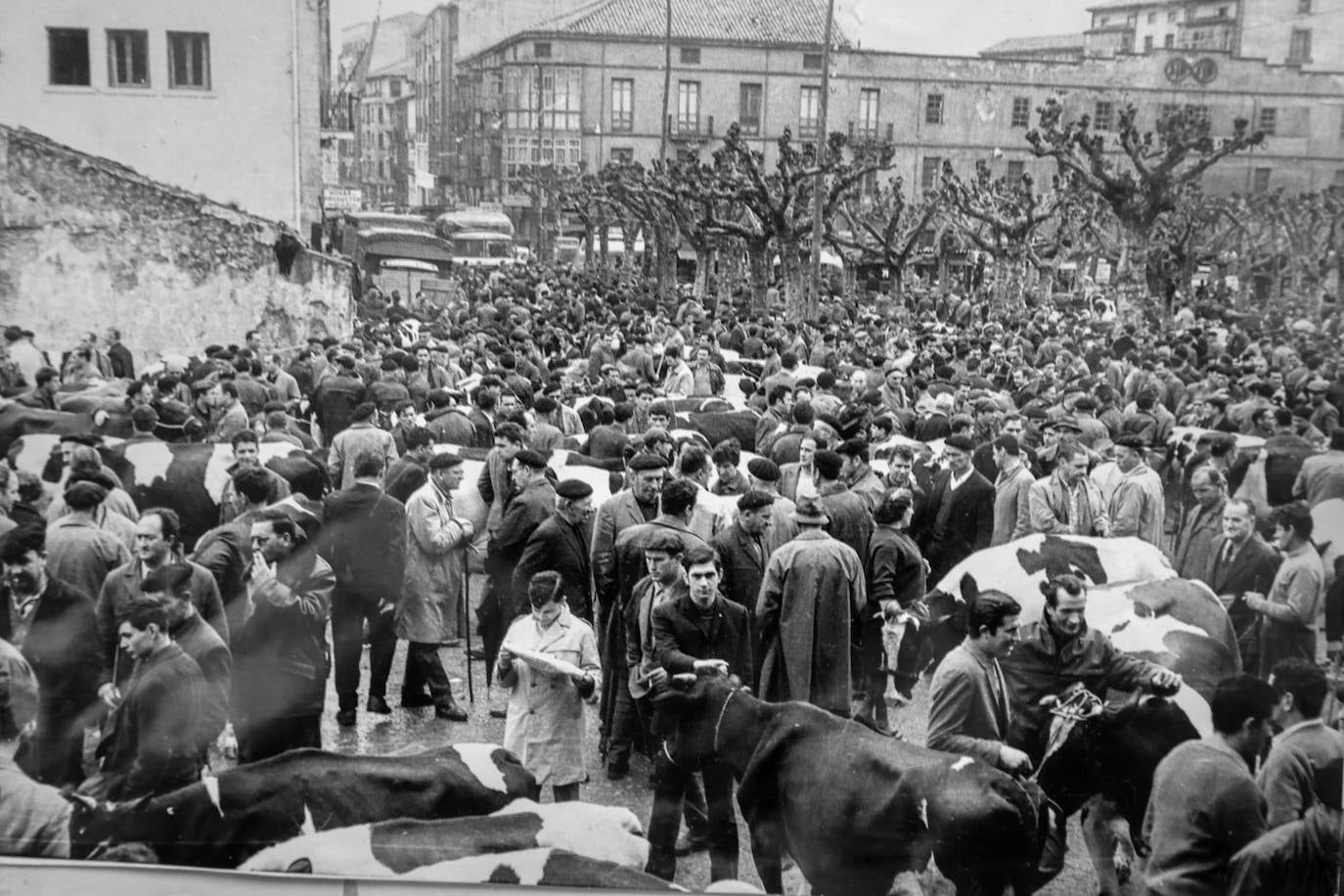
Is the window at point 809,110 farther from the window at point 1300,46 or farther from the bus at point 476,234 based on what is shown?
the window at point 1300,46

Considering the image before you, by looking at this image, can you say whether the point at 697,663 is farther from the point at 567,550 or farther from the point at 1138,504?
the point at 1138,504

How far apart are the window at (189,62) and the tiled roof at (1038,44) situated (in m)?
3.67

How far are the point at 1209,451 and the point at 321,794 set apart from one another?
4554mm

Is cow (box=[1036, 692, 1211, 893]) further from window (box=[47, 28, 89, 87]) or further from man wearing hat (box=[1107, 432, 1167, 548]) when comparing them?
window (box=[47, 28, 89, 87])

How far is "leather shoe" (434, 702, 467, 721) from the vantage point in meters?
5.84

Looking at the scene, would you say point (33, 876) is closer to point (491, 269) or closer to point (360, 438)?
point (360, 438)

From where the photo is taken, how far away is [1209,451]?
6391 mm

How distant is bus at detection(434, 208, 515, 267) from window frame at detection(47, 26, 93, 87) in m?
1.90

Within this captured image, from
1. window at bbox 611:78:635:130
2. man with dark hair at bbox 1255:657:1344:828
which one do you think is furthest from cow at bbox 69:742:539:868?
window at bbox 611:78:635:130

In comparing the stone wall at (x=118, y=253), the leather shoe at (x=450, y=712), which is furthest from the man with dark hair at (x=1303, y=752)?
the stone wall at (x=118, y=253)

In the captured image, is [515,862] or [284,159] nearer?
[515,862]

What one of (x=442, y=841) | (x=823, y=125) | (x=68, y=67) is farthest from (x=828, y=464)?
(x=68, y=67)

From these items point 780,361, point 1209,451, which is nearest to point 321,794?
point 1209,451

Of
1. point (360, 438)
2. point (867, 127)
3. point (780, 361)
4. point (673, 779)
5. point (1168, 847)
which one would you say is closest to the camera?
point (1168, 847)
